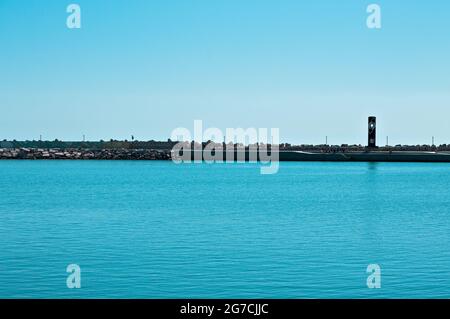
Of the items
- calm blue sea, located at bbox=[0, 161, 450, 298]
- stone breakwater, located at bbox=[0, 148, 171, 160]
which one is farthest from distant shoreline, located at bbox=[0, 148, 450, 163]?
calm blue sea, located at bbox=[0, 161, 450, 298]

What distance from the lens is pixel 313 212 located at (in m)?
43.1

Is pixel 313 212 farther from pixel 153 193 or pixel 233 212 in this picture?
pixel 153 193

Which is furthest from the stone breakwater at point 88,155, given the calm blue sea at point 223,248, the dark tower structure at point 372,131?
the calm blue sea at point 223,248

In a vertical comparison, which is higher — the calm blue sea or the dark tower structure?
the dark tower structure

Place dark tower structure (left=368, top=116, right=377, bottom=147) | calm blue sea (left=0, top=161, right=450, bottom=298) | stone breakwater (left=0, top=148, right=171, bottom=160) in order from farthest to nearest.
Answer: stone breakwater (left=0, top=148, right=171, bottom=160) → dark tower structure (left=368, top=116, right=377, bottom=147) → calm blue sea (left=0, top=161, right=450, bottom=298)

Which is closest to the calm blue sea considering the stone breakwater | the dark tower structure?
the dark tower structure

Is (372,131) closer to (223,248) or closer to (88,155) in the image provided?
(88,155)

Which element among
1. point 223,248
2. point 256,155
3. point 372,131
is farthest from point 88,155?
point 223,248

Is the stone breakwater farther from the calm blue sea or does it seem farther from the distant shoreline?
the calm blue sea

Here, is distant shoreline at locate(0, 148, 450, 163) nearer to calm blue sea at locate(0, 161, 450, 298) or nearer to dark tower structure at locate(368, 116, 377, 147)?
dark tower structure at locate(368, 116, 377, 147)

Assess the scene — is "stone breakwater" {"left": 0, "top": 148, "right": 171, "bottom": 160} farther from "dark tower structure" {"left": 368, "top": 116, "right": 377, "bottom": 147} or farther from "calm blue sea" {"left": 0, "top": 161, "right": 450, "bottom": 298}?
"calm blue sea" {"left": 0, "top": 161, "right": 450, "bottom": 298}

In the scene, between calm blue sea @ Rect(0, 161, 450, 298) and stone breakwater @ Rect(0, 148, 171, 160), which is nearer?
calm blue sea @ Rect(0, 161, 450, 298)

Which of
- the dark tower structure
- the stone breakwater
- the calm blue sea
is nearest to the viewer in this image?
the calm blue sea
